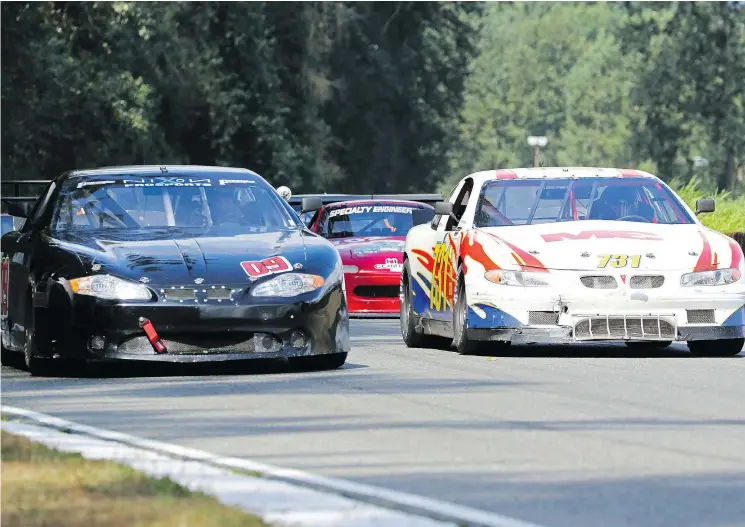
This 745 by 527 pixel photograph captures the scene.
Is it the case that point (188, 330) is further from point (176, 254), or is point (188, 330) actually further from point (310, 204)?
point (310, 204)

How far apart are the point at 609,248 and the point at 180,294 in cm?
387

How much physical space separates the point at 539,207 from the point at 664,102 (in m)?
82.5

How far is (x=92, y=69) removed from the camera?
58.0 meters

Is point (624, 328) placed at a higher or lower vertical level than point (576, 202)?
lower

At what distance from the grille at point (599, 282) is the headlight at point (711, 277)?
1.79 ft

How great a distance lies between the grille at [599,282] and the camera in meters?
15.4

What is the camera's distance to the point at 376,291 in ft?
80.7

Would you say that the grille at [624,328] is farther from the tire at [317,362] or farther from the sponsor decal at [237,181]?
the sponsor decal at [237,181]

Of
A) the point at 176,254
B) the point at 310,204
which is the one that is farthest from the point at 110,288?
the point at 310,204

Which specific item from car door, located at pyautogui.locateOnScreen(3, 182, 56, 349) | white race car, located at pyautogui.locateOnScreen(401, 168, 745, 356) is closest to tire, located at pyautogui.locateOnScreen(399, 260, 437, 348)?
white race car, located at pyautogui.locateOnScreen(401, 168, 745, 356)

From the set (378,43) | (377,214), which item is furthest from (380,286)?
(378,43)

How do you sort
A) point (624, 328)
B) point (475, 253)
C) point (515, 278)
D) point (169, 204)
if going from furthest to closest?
point (475, 253) < point (515, 278) < point (624, 328) < point (169, 204)

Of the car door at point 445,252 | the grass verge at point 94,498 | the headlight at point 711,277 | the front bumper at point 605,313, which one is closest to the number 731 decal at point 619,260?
the front bumper at point 605,313

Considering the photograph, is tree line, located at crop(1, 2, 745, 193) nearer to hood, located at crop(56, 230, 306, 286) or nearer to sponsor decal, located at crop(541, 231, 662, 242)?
sponsor decal, located at crop(541, 231, 662, 242)
